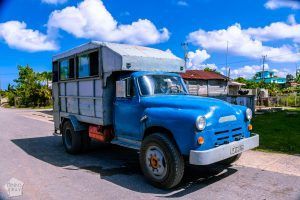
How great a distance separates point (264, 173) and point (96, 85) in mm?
4582

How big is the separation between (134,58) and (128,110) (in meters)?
1.27

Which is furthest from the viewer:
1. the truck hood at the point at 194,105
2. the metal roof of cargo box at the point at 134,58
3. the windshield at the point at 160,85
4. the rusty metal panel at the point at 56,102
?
the rusty metal panel at the point at 56,102

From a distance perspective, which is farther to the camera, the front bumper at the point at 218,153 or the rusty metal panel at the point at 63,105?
the rusty metal panel at the point at 63,105

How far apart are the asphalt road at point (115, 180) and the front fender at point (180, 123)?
3.03 ft

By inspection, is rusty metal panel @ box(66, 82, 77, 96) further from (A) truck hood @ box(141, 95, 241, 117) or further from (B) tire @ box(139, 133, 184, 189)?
(B) tire @ box(139, 133, 184, 189)

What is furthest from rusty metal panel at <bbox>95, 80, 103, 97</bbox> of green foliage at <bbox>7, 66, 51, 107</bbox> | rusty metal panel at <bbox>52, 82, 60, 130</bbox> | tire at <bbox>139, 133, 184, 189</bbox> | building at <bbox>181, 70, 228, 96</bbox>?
green foliage at <bbox>7, 66, 51, 107</bbox>

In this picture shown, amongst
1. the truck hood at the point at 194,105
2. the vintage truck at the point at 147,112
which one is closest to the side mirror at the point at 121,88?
the vintage truck at the point at 147,112

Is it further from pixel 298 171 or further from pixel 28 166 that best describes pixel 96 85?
pixel 298 171

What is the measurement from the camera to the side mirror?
760cm

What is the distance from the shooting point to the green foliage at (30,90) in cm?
4469

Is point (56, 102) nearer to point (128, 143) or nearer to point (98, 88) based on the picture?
point (98, 88)

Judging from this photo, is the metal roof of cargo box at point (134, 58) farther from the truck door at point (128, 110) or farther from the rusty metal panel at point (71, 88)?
the rusty metal panel at point (71, 88)

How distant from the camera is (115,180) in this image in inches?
276

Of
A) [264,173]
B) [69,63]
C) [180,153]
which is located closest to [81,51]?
[69,63]
